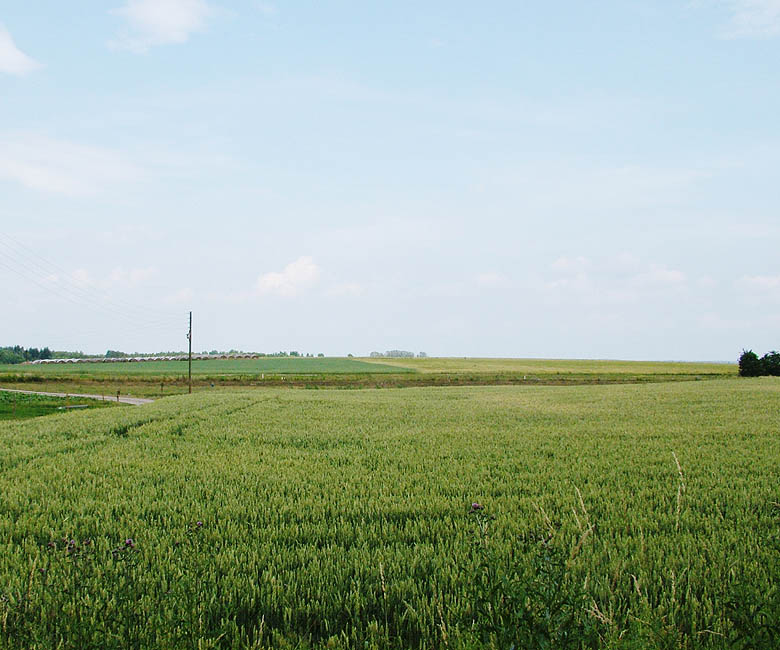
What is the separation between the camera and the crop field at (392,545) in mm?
3205

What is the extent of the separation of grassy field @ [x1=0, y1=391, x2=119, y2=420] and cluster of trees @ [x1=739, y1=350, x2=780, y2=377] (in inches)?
2548

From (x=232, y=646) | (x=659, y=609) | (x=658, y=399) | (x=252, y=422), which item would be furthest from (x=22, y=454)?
(x=658, y=399)

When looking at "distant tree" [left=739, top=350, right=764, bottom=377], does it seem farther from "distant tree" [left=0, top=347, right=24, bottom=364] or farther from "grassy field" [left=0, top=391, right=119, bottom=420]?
"distant tree" [left=0, top=347, right=24, bottom=364]

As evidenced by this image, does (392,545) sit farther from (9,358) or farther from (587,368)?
(9,358)

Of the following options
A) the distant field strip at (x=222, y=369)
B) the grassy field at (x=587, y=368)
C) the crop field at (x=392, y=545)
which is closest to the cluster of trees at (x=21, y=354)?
the distant field strip at (x=222, y=369)

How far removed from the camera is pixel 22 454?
10430mm

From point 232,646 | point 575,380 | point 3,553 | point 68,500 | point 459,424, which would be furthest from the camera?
point 575,380

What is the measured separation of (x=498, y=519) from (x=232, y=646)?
317 centimetres

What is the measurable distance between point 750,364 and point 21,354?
673ft

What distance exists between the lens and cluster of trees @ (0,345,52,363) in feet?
519

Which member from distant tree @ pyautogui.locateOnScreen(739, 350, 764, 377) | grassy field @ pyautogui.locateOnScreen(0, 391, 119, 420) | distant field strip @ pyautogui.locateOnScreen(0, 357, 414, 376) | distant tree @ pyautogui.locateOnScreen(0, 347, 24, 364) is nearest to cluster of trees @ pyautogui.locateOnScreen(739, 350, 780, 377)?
distant tree @ pyautogui.locateOnScreen(739, 350, 764, 377)

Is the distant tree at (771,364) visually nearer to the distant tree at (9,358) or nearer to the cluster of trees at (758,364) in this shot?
the cluster of trees at (758,364)

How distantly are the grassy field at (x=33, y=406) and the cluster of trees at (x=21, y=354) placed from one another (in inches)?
5508

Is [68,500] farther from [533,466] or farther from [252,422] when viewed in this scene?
[252,422]
